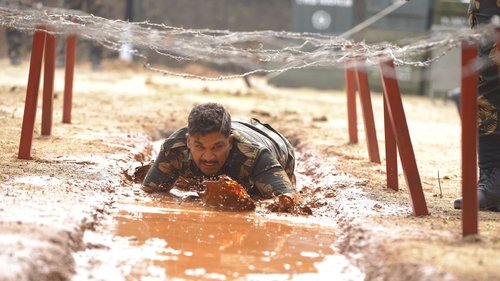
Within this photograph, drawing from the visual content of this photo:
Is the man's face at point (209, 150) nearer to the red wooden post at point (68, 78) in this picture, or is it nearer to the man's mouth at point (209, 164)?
the man's mouth at point (209, 164)

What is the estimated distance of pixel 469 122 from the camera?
12.0ft

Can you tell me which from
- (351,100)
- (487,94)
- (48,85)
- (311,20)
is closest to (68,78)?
(48,85)

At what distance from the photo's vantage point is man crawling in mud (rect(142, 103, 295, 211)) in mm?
5137

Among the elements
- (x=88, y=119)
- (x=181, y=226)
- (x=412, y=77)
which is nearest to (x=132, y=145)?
(x=88, y=119)

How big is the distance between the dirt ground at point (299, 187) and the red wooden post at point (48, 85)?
14 cm

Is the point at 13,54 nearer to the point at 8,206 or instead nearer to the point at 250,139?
the point at 250,139

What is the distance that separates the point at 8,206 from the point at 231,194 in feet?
4.49

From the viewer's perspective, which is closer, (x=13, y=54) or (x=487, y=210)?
(x=487, y=210)

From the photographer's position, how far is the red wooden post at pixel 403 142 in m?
4.37

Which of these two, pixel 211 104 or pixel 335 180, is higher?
pixel 211 104

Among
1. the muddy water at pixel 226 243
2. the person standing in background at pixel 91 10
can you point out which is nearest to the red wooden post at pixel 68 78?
the muddy water at pixel 226 243

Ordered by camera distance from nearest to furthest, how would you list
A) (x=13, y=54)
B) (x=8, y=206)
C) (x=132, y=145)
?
(x=8, y=206)
(x=132, y=145)
(x=13, y=54)

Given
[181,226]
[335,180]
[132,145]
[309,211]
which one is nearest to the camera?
[181,226]

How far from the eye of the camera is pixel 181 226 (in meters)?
4.36
